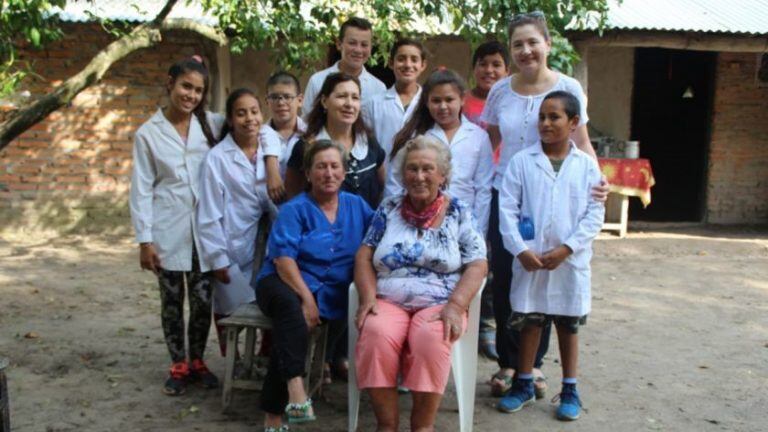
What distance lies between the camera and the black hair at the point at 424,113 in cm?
381

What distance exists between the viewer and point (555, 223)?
362cm

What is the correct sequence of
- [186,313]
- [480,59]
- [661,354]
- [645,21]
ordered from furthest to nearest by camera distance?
[645,21], [186,313], [661,354], [480,59]

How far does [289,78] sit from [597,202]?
1.66 meters

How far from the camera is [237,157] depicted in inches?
152

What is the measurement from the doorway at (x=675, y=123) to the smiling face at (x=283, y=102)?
7.57 m

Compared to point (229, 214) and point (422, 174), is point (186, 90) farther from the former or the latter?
point (422, 174)

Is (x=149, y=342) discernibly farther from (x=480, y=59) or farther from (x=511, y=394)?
(x=480, y=59)

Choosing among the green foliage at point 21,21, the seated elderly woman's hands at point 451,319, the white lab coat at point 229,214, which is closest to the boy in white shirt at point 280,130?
the white lab coat at point 229,214

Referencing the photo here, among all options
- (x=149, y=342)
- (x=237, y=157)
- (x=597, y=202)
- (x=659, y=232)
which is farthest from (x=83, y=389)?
(x=659, y=232)

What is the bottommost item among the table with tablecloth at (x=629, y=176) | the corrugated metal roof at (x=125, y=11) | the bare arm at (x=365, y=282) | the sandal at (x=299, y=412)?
the sandal at (x=299, y=412)

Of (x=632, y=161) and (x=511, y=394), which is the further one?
(x=632, y=161)

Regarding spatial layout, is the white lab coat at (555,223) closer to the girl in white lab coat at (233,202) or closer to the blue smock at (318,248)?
the blue smock at (318,248)

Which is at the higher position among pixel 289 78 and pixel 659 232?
pixel 289 78

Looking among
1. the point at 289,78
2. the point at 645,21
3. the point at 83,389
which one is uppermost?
the point at 645,21
